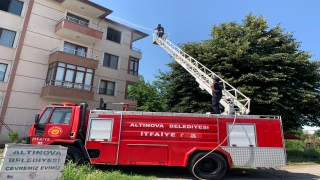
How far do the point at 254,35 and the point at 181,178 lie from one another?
37.0 ft

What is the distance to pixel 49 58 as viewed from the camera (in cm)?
1731

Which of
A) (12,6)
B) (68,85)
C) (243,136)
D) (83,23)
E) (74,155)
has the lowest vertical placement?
(74,155)

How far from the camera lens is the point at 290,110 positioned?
42.7 ft

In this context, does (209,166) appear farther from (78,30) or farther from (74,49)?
(74,49)

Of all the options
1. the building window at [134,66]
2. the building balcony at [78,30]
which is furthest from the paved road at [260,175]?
the building window at [134,66]

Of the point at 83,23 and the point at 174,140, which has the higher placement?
the point at 83,23

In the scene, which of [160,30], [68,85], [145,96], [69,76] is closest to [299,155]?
[160,30]

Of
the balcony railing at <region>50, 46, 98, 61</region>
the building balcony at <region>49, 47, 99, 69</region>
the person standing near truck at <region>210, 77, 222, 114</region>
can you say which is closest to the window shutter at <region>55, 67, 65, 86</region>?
the building balcony at <region>49, 47, 99, 69</region>

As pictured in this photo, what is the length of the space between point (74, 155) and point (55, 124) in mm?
1391

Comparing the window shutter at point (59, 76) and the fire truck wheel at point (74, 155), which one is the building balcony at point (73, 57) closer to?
the window shutter at point (59, 76)

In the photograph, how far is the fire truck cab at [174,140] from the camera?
7152 millimetres

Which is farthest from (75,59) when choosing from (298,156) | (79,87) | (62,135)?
(298,156)

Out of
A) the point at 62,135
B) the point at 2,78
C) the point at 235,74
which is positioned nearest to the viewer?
the point at 62,135

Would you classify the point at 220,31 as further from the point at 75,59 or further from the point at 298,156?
the point at 75,59
